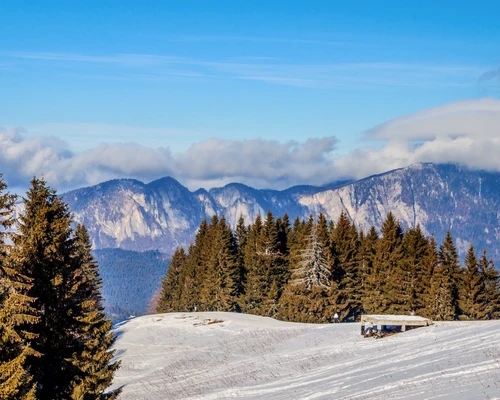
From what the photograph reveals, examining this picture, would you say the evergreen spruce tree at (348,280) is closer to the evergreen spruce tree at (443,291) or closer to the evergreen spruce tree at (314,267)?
the evergreen spruce tree at (314,267)

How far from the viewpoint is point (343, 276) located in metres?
76.4

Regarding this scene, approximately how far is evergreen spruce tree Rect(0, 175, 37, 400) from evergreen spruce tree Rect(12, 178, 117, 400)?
82 centimetres

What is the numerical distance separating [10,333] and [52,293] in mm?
7849

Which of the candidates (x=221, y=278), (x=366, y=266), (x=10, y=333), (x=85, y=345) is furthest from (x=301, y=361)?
(x=221, y=278)

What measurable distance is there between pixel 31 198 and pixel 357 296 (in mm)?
54935

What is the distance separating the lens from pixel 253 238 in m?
87.6

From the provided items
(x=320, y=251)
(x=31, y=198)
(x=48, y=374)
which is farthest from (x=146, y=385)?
(x=320, y=251)

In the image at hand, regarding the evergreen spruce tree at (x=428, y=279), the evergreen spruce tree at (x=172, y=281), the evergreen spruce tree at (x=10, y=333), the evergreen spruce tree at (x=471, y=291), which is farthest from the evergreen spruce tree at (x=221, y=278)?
the evergreen spruce tree at (x=10, y=333)

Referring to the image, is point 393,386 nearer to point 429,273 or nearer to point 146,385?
point 146,385

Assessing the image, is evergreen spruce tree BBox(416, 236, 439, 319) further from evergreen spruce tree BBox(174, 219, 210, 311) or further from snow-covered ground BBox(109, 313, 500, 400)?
evergreen spruce tree BBox(174, 219, 210, 311)

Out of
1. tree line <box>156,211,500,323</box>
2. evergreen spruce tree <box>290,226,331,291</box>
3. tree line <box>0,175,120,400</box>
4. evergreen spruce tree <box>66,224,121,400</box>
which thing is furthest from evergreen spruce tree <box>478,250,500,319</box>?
tree line <box>0,175,120,400</box>

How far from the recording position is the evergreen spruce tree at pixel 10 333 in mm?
16062

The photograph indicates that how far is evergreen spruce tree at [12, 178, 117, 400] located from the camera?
80.6 feet

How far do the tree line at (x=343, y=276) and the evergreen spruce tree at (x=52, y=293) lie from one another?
4735 centimetres
